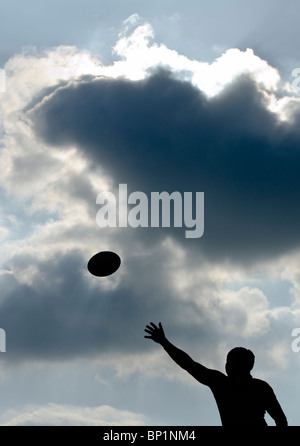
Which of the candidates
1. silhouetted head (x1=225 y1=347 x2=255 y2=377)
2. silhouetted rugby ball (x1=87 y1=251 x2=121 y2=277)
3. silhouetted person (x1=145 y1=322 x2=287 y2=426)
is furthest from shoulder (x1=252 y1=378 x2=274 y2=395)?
silhouetted rugby ball (x1=87 y1=251 x2=121 y2=277)

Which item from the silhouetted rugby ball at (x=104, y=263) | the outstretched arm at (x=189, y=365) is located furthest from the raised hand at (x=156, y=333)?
the silhouetted rugby ball at (x=104, y=263)

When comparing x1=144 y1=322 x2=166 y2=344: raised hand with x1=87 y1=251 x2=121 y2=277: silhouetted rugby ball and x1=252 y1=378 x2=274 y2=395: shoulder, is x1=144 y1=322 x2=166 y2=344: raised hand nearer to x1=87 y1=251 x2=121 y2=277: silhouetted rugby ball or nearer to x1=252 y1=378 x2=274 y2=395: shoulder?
x1=252 y1=378 x2=274 y2=395: shoulder

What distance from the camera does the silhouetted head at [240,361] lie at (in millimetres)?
6328

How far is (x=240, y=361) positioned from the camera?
6.33 meters

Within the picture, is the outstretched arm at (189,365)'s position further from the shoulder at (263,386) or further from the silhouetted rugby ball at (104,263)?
the silhouetted rugby ball at (104,263)

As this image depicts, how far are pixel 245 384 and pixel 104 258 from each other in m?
12.1

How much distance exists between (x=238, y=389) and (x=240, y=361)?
1.16 feet

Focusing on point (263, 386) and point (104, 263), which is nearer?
point (263, 386)

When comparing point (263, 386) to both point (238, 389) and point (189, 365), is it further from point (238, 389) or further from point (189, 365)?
point (189, 365)

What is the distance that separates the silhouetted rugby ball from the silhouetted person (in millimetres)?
11569

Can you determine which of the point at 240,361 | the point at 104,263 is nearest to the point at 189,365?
the point at 240,361

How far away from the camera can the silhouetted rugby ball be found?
58.7ft
